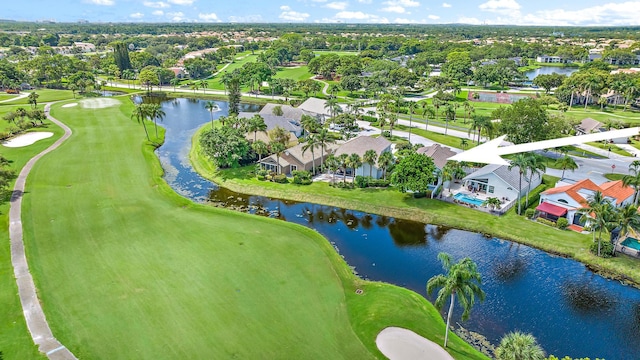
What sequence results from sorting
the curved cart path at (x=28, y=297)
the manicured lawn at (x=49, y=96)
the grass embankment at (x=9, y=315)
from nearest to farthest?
the grass embankment at (x=9, y=315)
the curved cart path at (x=28, y=297)
the manicured lawn at (x=49, y=96)

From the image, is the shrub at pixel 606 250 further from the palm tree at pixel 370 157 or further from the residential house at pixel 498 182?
the palm tree at pixel 370 157

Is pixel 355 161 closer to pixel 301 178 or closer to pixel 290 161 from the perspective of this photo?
pixel 301 178

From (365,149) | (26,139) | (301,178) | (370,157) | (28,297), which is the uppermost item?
(370,157)

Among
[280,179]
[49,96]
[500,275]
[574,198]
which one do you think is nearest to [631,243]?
[574,198]

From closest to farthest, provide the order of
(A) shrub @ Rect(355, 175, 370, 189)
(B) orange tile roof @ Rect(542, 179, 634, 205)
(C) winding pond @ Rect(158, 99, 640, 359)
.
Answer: (C) winding pond @ Rect(158, 99, 640, 359), (B) orange tile roof @ Rect(542, 179, 634, 205), (A) shrub @ Rect(355, 175, 370, 189)

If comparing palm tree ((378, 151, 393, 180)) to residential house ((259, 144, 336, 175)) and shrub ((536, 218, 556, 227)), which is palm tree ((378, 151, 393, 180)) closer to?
residential house ((259, 144, 336, 175))

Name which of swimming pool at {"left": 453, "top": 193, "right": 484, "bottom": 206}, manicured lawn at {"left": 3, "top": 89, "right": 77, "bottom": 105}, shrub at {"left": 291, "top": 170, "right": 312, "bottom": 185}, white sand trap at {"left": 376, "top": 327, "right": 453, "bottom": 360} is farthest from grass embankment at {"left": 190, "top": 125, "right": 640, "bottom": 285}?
manicured lawn at {"left": 3, "top": 89, "right": 77, "bottom": 105}

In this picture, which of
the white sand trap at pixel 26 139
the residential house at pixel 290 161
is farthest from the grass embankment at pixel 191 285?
the white sand trap at pixel 26 139
